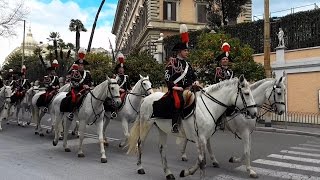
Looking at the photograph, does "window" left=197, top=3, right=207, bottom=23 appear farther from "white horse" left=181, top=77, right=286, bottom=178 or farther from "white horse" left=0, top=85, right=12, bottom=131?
"white horse" left=181, top=77, right=286, bottom=178

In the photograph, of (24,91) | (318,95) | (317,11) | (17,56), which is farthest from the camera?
(17,56)

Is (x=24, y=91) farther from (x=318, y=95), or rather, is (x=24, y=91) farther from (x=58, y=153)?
(x=318, y=95)

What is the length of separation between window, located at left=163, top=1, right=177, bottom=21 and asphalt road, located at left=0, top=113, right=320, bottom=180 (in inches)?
1381

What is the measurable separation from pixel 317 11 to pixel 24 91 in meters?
17.0

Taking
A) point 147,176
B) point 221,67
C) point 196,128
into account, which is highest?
point 221,67

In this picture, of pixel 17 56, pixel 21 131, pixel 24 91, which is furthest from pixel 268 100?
pixel 17 56

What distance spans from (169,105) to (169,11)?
41830 millimetres

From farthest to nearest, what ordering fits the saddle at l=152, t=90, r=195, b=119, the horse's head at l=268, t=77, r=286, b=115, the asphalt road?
the horse's head at l=268, t=77, r=286, b=115 < the asphalt road < the saddle at l=152, t=90, r=195, b=119

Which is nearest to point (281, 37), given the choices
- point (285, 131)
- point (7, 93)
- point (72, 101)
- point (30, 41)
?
point (285, 131)

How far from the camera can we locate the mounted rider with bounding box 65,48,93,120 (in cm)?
1241

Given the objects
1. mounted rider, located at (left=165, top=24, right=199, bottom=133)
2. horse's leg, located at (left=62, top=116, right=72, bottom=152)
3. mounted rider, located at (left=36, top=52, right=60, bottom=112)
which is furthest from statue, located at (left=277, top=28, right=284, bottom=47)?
mounted rider, located at (left=165, top=24, right=199, bottom=133)

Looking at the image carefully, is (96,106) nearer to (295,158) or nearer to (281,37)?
(295,158)

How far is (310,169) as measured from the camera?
31.6ft

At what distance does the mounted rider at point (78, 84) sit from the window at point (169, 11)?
121 feet
